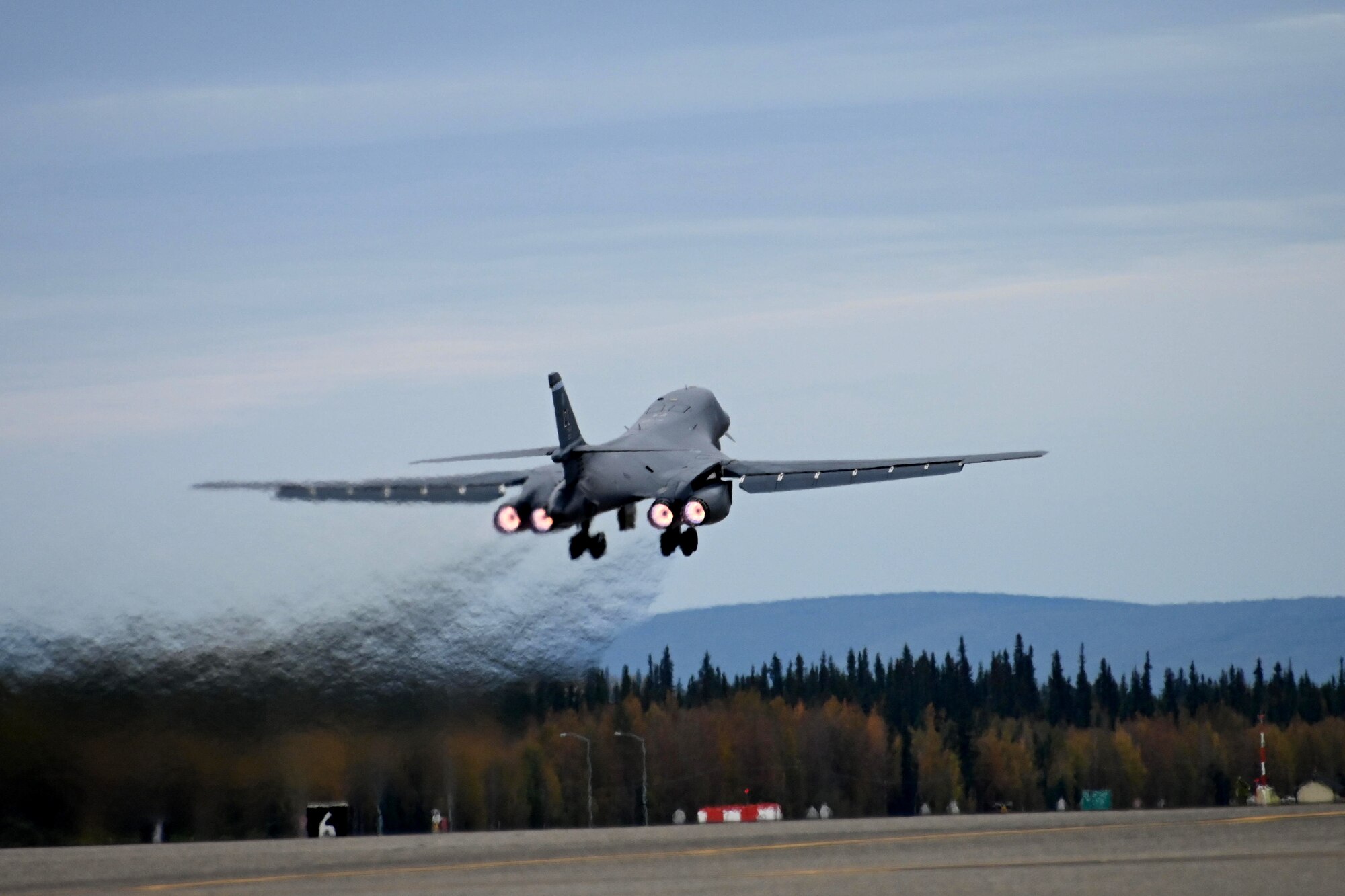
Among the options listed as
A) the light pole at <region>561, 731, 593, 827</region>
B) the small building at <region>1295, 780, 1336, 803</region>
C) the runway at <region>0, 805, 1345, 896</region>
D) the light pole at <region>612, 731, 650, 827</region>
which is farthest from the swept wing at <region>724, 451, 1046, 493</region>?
the small building at <region>1295, 780, 1336, 803</region>

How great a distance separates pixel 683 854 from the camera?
196 feet

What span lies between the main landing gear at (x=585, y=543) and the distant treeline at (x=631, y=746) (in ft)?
25.5

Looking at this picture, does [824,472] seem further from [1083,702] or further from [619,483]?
[1083,702]

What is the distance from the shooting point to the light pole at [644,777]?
312 feet

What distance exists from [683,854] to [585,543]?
1033 centimetres

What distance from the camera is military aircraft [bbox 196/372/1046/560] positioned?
53.2 m

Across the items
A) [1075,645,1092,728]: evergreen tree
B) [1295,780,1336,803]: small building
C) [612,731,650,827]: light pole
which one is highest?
[1075,645,1092,728]: evergreen tree

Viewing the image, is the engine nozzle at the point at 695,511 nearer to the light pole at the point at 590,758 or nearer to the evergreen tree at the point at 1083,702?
the light pole at the point at 590,758

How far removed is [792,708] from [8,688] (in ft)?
259

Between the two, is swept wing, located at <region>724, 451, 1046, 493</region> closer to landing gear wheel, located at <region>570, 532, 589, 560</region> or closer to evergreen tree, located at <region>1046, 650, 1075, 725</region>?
landing gear wheel, located at <region>570, 532, 589, 560</region>

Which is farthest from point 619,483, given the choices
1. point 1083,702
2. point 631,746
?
point 1083,702

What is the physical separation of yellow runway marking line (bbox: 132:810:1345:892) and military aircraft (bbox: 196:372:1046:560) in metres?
9.18

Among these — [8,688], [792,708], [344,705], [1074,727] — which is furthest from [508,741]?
[1074,727]

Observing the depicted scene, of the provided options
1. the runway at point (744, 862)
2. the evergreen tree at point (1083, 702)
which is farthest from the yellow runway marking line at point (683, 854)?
the evergreen tree at point (1083, 702)
